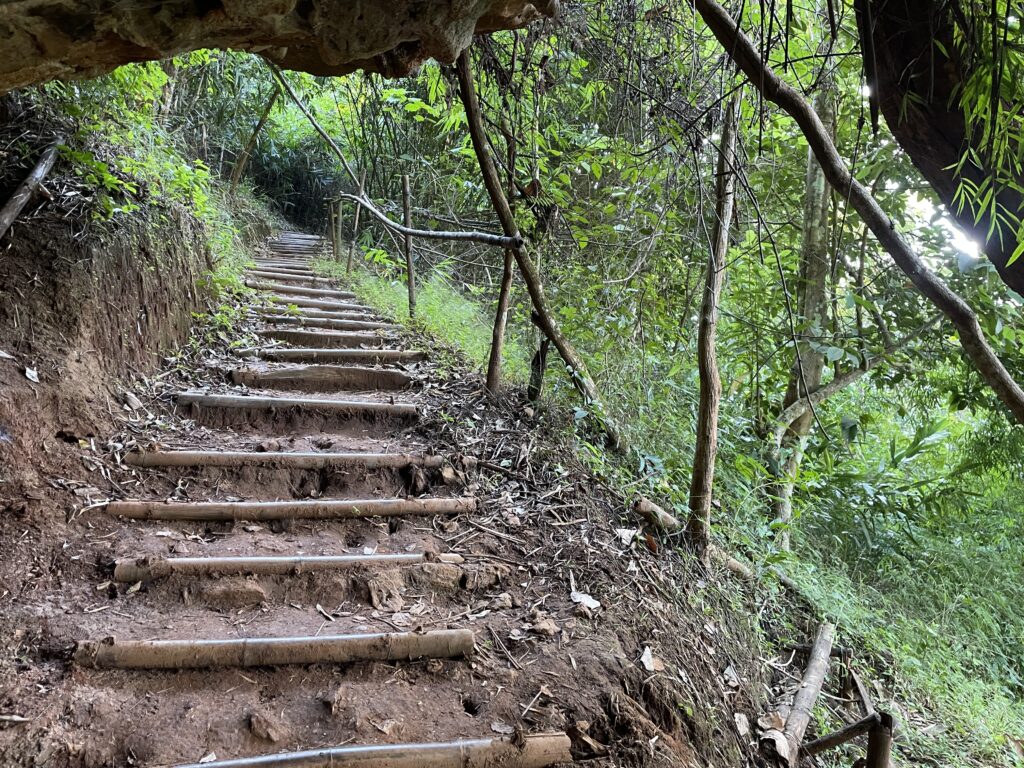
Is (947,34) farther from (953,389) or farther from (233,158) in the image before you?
(233,158)

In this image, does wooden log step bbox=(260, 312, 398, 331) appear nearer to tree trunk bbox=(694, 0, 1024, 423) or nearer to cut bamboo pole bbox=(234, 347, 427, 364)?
cut bamboo pole bbox=(234, 347, 427, 364)

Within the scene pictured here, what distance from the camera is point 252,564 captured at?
2.27 m

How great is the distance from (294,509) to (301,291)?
13.4 feet

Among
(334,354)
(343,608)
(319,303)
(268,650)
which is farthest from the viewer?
(319,303)

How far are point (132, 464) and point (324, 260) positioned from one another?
6707 mm

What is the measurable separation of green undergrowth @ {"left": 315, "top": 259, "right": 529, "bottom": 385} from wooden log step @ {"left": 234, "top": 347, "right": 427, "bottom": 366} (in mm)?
472

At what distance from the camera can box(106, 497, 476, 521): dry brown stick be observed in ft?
8.06

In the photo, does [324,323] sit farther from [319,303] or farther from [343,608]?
[343,608]

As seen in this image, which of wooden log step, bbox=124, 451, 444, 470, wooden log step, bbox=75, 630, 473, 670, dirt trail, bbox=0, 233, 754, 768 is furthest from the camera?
wooden log step, bbox=124, 451, 444, 470

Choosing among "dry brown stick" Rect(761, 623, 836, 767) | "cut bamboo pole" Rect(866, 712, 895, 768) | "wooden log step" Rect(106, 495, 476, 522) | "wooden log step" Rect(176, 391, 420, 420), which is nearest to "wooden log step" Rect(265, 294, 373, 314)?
"wooden log step" Rect(176, 391, 420, 420)

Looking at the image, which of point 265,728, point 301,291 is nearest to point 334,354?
point 301,291

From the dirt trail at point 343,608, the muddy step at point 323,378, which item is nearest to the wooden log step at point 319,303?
the muddy step at point 323,378

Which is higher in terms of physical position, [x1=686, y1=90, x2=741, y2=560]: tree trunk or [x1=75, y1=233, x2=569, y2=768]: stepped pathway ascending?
[x1=686, y1=90, x2=741, y2=560]: tree trunk

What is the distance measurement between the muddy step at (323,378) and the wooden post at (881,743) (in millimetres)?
2961
